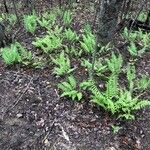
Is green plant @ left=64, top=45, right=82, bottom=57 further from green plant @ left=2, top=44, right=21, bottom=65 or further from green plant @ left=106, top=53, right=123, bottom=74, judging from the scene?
green plant @ left=2, top=44, right=21, bottom=65

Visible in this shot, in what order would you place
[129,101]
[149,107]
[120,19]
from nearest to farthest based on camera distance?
[129,101] < [149,107] < [120,19]

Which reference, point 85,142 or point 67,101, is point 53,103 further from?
point 85,142

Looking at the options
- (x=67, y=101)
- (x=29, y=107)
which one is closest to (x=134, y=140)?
(x=67, y=101)

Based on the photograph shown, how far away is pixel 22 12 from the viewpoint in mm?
13992

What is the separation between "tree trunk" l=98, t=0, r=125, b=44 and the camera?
8.46 meters

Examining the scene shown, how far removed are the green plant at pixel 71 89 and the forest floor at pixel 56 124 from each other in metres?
0.18

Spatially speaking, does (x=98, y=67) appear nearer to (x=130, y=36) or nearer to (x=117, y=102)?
(x=117, y=102)

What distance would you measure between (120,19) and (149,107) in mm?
5600

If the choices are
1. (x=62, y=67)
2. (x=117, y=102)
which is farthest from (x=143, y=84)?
(x=62, y=67)

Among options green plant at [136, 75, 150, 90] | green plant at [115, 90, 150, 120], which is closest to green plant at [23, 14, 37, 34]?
green plant at [136, 75, 150, 90]

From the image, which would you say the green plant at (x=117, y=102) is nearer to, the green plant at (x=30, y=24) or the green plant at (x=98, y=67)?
the green plant at (x=98, y=67)

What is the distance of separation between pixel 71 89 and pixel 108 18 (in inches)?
122

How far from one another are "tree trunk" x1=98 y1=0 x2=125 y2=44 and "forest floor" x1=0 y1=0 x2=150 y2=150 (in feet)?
8.81

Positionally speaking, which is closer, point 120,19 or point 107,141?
point 107,141
